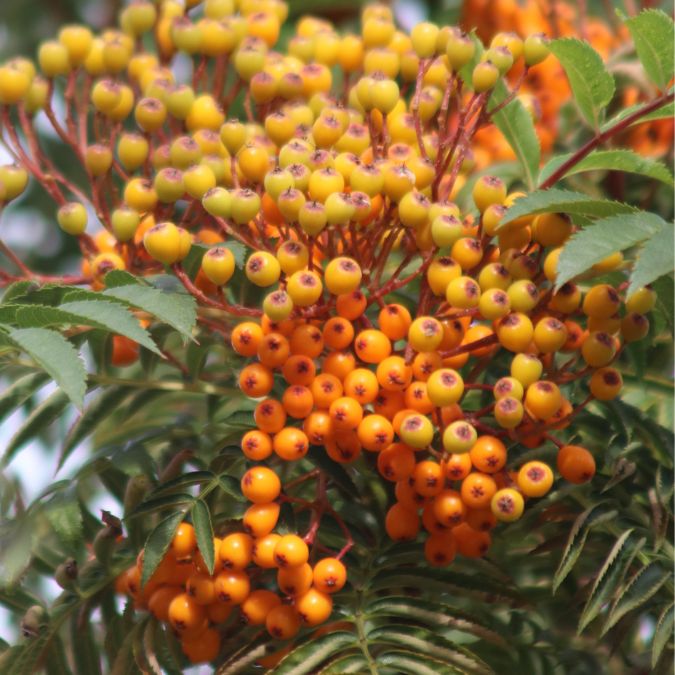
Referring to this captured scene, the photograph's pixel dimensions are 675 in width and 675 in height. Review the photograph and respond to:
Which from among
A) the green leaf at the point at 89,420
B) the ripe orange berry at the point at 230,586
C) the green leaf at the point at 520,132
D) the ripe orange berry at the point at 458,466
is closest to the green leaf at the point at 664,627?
the ripe orange berry at the point at 458,466

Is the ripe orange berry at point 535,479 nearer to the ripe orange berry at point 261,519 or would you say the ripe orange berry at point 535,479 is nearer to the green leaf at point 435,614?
the green leaf at point 435,614

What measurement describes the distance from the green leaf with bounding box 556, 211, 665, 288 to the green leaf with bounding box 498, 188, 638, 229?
5 centimetres

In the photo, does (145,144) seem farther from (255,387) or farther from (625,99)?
(625,99)

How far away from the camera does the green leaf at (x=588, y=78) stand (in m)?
1.54

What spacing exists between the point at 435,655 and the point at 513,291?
430 millimetres

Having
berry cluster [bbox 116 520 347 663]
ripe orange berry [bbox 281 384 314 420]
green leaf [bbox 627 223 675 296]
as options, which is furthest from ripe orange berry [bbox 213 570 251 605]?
green leaf [bbox 627 223 675 296]

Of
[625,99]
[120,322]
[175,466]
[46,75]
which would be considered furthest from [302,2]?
[120,322]

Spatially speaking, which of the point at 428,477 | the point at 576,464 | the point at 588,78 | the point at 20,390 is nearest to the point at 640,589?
the point at 576,464

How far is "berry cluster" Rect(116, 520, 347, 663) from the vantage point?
1457mm

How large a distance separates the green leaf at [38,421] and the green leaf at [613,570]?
760 millimetres

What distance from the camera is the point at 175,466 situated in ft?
5.41

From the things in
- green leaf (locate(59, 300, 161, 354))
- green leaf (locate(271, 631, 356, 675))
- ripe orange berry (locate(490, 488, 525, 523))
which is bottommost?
green leaf (locate(271, 631, 356, 675))

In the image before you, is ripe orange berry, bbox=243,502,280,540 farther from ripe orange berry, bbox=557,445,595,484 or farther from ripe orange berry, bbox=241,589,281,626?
ripe orange berry, bbox=557,445,595,484

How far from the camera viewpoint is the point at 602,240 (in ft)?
4.36
